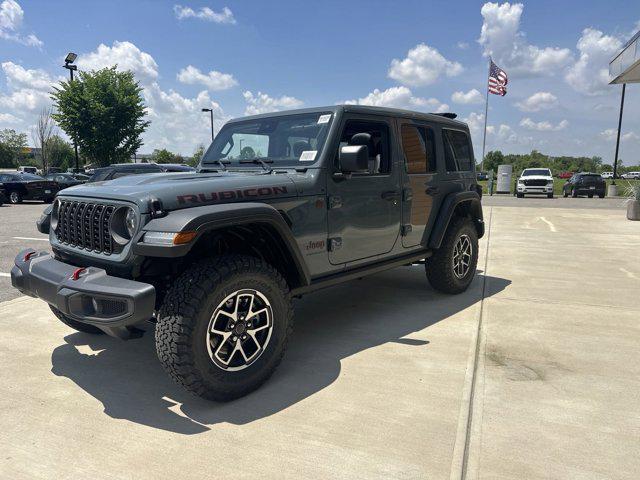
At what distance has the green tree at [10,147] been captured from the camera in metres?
74.6

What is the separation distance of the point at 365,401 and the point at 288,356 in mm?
889

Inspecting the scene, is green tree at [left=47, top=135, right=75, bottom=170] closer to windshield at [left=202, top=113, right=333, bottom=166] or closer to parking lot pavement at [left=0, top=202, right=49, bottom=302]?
parking lot pavement at [left=0, top=202, right=49, bottom=302]

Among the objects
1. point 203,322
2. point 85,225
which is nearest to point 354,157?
point 203,322

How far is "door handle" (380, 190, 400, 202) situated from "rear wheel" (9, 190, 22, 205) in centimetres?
1919

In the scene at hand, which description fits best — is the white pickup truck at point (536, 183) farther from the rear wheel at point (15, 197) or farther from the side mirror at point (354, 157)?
the side mirror at point (354, 157)

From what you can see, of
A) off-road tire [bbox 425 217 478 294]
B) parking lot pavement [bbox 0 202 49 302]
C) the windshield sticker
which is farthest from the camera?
parking lot pavement [bbox 0 202 49 302]

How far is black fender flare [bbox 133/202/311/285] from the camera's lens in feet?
8.24

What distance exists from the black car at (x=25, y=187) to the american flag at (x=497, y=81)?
2258 cm

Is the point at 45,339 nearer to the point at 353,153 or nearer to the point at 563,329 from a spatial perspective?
the point at 353,153

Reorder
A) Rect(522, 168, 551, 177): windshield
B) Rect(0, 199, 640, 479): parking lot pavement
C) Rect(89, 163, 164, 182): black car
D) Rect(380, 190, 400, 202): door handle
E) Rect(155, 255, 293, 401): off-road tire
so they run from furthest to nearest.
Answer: Rect(522, 168, 551, 177): windshield < Rect(89, 163, 164, 182): black car < Rect(380, 190, 400, 202): door handle < Rect(155, 255, 293, 401): off-road tire < Rect(0, 199, 640, 479): parking lot pavement

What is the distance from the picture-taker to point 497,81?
26.1m

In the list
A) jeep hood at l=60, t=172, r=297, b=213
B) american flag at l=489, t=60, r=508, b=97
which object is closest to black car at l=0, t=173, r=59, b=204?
jeep hood at l=60, t=172, r=297, b=213

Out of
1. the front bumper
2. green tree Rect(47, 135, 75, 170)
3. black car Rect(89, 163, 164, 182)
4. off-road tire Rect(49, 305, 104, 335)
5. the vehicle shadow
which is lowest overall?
the vehicle shadow

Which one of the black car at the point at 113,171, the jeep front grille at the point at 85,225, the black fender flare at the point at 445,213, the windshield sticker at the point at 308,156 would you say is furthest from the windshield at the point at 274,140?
the black car at the point at 113,171
